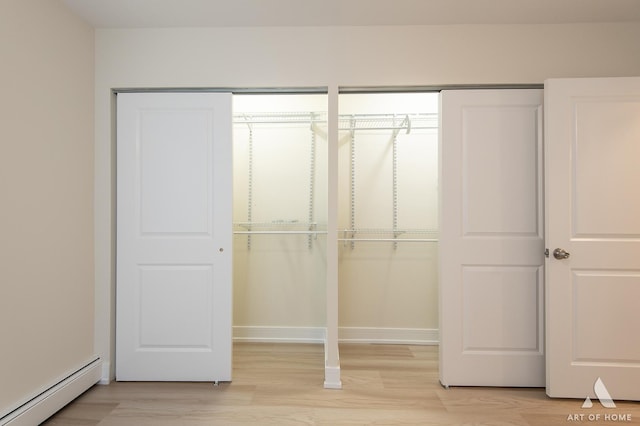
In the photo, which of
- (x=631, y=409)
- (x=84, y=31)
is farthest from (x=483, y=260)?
(x=84, y=31)

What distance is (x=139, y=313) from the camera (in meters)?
2.58

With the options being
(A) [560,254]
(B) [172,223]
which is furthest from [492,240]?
(B) [172,223]

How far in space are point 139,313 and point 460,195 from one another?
2.39m

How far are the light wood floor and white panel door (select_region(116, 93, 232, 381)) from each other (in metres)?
0.24

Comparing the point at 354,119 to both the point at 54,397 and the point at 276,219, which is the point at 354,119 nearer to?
the point at 276,219

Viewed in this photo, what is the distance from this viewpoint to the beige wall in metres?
1.88

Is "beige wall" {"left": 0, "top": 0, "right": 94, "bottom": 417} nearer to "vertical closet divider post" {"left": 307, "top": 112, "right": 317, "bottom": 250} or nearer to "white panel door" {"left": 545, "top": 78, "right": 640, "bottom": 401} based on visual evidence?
"vertical closet divider post" {"left": 307, "top": 112, "right": 317, "bottom": 250}

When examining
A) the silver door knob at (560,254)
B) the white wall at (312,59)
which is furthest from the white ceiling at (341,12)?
the silver door knob at (560,254)

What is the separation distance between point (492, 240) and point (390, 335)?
1.44 meters

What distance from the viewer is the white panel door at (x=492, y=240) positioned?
2.49 metres

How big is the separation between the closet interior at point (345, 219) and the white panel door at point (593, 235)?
47.0 inches

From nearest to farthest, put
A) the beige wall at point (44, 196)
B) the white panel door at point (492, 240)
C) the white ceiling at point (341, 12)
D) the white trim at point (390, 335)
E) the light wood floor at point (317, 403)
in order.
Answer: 1. the beige wall at point (44, 196)
2. the light wood floor at point (317, 403)
3. the white ceiling at point (341, 12)
4. the white panel door at point (492, 240)
5. the white trim at point (390, 335)

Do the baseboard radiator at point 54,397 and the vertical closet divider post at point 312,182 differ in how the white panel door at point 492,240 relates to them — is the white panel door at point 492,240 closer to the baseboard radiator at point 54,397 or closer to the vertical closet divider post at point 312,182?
the vertical closet divider post at point 312,182

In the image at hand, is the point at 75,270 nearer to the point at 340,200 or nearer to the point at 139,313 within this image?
the point at 139,313
